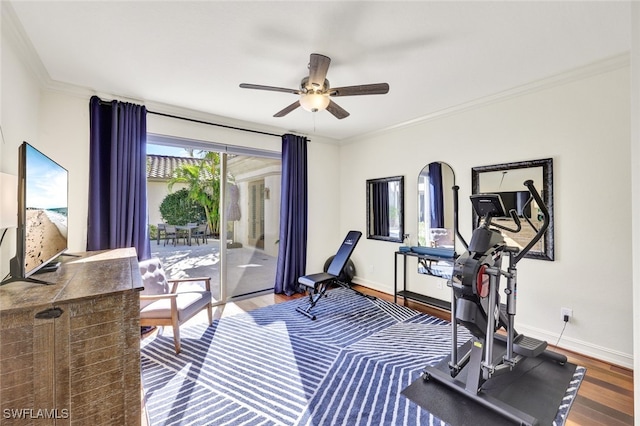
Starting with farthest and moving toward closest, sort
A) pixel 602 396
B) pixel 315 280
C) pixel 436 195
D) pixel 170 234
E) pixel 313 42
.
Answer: pixel 170 234
pixel 436 195
pixel 315 280
pixel 313 42
pixel 602 396

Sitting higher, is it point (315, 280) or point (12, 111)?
point (12, 111)

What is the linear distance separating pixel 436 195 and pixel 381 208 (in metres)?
0.95

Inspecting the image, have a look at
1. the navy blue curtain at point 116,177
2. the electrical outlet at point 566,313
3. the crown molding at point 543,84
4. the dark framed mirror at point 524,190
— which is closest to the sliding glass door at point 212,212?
the navy blue curtain at point 116,177

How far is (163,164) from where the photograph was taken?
3598mm

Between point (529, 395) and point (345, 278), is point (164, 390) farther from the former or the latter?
point (345, 278)

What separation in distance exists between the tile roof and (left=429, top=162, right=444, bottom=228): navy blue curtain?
3.32m

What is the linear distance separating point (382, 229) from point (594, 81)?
2841 mm

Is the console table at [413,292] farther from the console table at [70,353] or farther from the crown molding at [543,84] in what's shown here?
the console table at [70,353]

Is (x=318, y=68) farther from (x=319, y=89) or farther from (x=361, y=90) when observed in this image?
(x=361, y=90)

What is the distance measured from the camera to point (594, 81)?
246 centimetres

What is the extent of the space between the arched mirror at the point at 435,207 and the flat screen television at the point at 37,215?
12.3ft

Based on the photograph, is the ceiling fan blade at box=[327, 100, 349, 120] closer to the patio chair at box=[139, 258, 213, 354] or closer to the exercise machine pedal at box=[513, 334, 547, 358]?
the patio chair at box=[139, 258, 213, 354]

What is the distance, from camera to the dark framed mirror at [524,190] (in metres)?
2.71

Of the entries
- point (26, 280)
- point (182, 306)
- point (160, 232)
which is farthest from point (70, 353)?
point (160, 232)
